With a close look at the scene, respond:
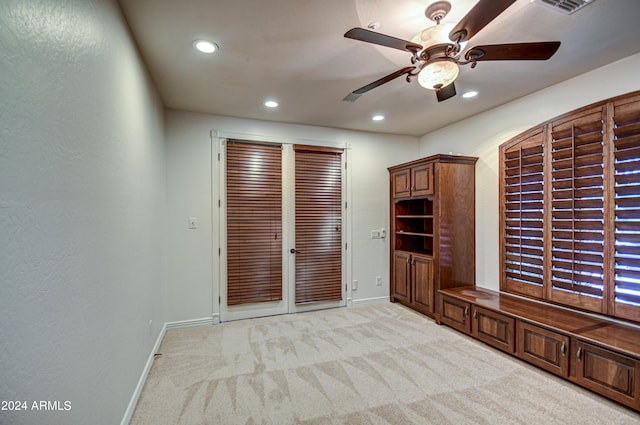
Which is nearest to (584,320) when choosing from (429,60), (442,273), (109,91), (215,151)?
(442,273)

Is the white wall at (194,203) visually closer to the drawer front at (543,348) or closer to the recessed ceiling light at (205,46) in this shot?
the recessed ceiling light at (205,46)

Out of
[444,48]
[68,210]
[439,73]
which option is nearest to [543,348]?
[439,73]

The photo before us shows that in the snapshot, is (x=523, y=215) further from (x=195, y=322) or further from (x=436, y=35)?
(x=195, y=322)

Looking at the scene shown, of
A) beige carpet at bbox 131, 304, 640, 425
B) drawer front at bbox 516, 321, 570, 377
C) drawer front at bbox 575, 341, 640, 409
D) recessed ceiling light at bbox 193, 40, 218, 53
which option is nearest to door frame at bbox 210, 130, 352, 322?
beige carpet at bbox 131, 304, 640, 425

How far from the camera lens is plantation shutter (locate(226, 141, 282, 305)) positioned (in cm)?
363

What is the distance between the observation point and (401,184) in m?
4.18

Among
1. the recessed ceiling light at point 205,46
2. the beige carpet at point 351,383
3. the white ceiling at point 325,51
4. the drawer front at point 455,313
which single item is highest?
the white ceiling at point 325,51

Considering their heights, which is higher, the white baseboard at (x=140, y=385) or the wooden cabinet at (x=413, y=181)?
the wooden cabinet at (x=413, y=181)

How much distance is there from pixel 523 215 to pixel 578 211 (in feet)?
1.73

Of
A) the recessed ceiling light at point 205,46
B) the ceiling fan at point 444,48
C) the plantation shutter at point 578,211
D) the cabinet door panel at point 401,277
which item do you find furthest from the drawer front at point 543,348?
the recessed ceiling light at point 205,46

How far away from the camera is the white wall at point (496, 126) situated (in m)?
2.41

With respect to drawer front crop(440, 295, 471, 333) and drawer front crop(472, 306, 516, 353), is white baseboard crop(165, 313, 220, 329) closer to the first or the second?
drawer front crop(440, 295, 471, 333)

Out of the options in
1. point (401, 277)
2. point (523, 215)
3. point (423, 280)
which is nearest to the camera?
point (523, 215)

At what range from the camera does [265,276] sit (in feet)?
12.3
